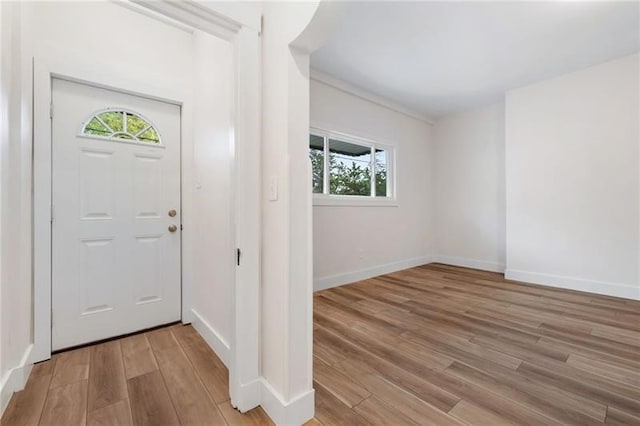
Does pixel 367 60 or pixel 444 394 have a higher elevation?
pixel 367 60

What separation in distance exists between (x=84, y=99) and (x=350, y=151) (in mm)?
2997

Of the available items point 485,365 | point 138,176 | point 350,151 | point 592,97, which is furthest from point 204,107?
point 592,97

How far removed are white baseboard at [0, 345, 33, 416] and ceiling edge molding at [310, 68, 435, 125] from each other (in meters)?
3.52

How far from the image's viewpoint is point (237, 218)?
1.39 metres

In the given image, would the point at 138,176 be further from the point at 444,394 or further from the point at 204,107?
the point at 444,394

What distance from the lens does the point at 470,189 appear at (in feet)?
15.2

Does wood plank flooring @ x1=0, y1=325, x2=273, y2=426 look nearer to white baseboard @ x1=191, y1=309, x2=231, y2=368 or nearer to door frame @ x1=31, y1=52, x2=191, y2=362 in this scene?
white baseboard @ x1=191, y1=309, x2=231, y2=368

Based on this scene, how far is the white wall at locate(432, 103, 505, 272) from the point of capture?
14.1 feet

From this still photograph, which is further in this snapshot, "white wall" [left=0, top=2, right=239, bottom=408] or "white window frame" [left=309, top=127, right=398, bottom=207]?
"white window frame" [left=309, top=127, right=398, bottom=207]

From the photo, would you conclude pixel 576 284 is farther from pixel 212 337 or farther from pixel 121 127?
pixel 121 127

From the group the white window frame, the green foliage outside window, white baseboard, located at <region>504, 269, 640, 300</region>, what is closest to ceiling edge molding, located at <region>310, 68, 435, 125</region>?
the white window frame

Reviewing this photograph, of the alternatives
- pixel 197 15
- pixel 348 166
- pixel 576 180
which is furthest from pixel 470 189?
pixel 197 15

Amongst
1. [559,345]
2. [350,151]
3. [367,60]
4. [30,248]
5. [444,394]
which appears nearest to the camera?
[444,394]

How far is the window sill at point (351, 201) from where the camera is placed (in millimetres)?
3449
